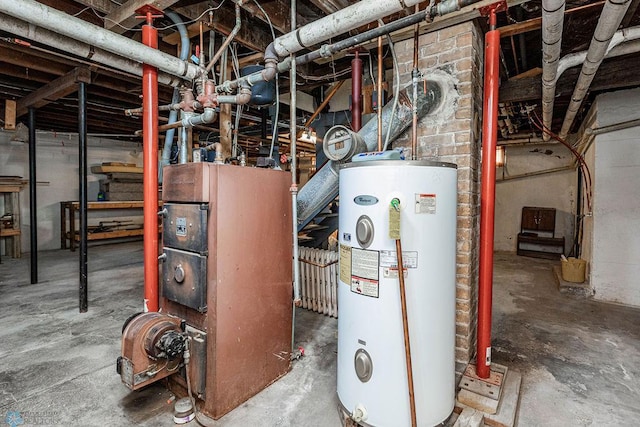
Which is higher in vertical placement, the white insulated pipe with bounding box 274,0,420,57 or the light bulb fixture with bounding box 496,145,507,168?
the light bulb fixture with bounding box 496,145,507,168

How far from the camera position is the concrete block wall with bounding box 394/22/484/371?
1.93 metres

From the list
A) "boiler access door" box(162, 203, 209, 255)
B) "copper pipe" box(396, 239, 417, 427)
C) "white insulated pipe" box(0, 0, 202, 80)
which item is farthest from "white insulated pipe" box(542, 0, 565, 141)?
"white insulated pipe" box(0, 0, 202, 80)

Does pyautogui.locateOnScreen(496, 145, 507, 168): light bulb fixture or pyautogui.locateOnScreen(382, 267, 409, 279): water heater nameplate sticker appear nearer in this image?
pyautogui.locateOnScreen(382, 267, 409, 279): water heater nameplate sticker

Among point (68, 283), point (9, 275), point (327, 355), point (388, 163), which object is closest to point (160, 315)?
point (327, 355)

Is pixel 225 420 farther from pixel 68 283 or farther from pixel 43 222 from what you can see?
pixel 43 222

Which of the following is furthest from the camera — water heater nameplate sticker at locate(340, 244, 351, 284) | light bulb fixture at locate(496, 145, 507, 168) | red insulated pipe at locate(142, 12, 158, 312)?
light bulb fixture at locate(496, 145, 507, 168)

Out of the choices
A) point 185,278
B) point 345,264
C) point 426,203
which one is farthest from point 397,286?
point 185,278

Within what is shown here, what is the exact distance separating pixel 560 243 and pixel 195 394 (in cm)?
682

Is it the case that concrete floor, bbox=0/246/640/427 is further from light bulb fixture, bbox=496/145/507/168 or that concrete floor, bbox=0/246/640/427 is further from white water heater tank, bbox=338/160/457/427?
light bulb fixture, bbox=496/145/507/168

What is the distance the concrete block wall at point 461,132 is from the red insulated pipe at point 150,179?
5.30ft

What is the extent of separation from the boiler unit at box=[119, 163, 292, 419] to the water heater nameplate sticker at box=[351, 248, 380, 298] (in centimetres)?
61

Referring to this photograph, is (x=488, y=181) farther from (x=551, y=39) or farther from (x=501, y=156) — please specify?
(x=501, y=156)

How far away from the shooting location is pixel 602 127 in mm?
3754

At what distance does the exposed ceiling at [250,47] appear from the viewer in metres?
2.14
